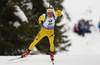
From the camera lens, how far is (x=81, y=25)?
17.3m

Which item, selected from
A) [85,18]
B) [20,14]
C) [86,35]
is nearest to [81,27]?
[86,35]

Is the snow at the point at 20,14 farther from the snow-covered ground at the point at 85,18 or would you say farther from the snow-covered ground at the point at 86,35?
the snow-covered ground at the point at 85,18

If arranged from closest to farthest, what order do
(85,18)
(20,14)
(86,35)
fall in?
(20,14) → (86,35) → (85,18)

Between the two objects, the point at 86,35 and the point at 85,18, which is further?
the point at 85,18

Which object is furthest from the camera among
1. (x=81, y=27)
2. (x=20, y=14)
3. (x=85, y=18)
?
(x=85, y=18)

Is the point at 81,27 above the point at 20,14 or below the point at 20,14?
above

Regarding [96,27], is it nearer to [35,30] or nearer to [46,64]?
[35,30]

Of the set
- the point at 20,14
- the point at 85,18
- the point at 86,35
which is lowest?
the point at 20,14

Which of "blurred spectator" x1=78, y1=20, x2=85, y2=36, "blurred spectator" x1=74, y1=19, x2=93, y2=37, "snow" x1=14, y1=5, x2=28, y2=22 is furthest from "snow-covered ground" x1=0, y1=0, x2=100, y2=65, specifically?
"snow" x1=14, y1=5, x2=28, y2=22

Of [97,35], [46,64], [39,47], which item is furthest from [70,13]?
[46,64]

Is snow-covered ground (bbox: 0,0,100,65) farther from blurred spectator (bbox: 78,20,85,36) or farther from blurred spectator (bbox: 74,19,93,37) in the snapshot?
blurred spectator (bbox: 78,20,85,36)

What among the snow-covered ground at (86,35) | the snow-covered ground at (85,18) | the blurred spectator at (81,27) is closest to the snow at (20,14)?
the snow-covered ground at (86,35)

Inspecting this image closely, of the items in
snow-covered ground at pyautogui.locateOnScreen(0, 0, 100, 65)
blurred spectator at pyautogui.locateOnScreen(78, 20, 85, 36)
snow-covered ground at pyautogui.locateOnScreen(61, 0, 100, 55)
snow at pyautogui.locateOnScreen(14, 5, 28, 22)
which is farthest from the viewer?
blurred spectator at pyautogui.locateOnScreen(78, 20, 85, 36)

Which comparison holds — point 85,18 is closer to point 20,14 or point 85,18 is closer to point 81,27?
point 81,27
